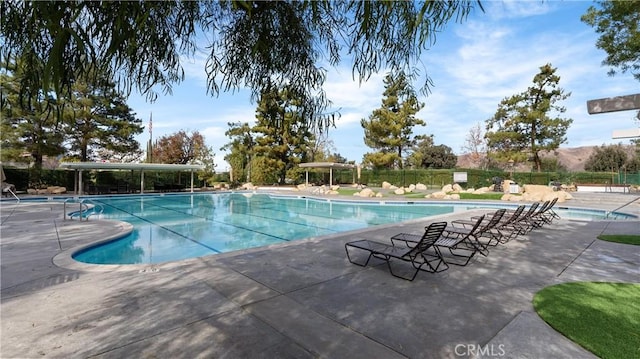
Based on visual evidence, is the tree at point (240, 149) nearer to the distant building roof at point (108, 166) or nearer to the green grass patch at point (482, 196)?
the distant building roof at point (108, 166)

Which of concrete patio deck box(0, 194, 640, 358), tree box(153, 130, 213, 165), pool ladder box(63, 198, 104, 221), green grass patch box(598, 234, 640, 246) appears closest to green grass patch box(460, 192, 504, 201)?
green grass patch box(598, 234, 640, 246)

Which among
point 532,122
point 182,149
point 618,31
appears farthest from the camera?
point 182,149

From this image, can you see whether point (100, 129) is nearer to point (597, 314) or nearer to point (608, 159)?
point (597, 314)

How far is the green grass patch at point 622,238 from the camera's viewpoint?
6634mm

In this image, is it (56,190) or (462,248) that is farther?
(56,190)

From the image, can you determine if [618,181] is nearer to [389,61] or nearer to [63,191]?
[389,61]

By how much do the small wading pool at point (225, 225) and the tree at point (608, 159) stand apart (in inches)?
1519

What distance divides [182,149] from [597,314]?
3671 centimetres

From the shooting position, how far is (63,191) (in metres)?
21.8

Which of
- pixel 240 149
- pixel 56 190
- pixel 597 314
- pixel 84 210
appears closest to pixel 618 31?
pixel 597 314

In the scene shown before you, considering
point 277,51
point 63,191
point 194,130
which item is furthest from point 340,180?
point 277,51

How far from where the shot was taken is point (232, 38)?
2.29 metres

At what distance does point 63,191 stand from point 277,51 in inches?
1030

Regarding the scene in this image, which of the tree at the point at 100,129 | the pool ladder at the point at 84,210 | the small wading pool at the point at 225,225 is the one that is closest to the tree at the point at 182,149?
the tree at the point at 100,129
